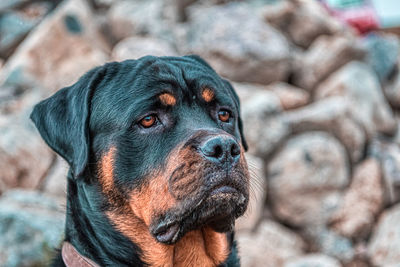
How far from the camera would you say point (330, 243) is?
7.08 metres

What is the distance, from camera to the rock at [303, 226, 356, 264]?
7008mm

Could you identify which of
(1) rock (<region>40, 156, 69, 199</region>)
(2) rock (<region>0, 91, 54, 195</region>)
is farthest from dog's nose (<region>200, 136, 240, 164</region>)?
(2) rock (<region>0, 91, 54, 195</region>)

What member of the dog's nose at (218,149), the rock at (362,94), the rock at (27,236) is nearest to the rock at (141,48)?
the rock at (362,94)

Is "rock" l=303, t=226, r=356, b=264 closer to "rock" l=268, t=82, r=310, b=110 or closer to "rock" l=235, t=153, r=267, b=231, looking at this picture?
"rock" l=235, t=153, r=267, b=231

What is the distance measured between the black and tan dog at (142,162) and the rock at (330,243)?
4292mm

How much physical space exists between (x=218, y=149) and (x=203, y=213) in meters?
0.33

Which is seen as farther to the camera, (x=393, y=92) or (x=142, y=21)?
(x=393, y=92)

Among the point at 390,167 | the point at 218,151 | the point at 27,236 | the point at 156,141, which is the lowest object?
the point at 390,167

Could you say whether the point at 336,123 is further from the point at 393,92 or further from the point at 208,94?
Result: the point at 208,94

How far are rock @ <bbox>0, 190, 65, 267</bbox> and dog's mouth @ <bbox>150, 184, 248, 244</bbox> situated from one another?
243cm

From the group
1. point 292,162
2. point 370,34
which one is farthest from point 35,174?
point 370,34

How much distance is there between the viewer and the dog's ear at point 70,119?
2.81 meters

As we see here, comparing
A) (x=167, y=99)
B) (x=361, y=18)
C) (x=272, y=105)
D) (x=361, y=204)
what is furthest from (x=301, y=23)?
(x=167, y=99)

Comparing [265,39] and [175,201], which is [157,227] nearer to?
[175,201]
